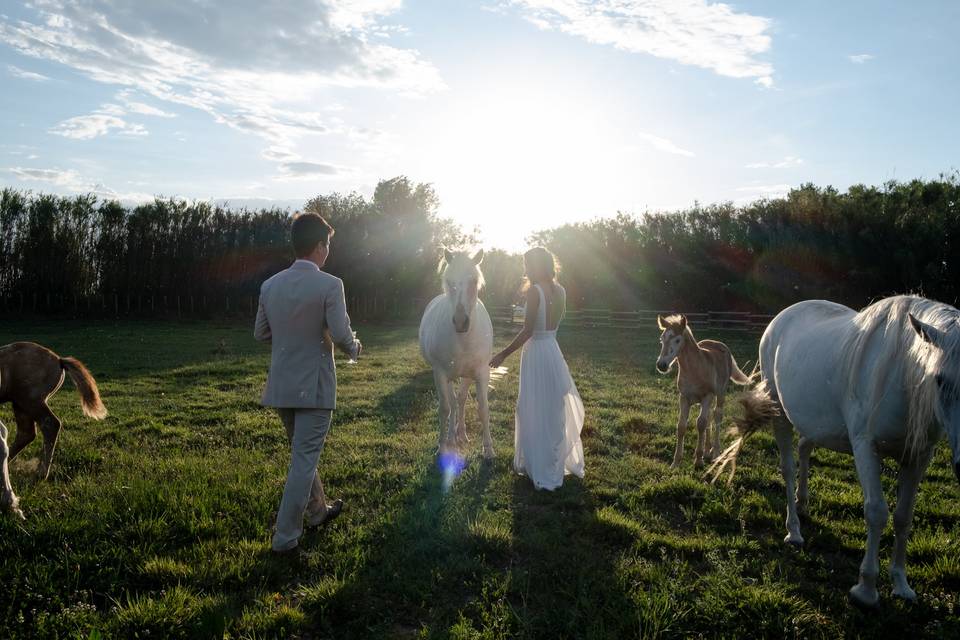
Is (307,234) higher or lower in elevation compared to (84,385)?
higher

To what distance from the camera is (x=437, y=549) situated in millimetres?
4668

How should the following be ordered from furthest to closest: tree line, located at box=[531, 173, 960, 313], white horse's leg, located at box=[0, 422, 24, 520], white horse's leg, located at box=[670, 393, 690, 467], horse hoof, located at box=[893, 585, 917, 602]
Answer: tree line, located at box=[531, 173, 960, 313]
white horse's leg, located at box=[670, 393, 690, 467]
white horse's leg, located at box=[0, 422, 24, 520]
horse hoof, located at box=[893, 585, 917, 602]

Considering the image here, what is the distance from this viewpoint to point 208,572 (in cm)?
416

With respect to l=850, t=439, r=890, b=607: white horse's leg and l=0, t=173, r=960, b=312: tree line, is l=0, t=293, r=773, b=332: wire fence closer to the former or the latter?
l=0, t=173, r=960, b=312: tree line

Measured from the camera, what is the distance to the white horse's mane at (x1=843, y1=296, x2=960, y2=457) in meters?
3.47

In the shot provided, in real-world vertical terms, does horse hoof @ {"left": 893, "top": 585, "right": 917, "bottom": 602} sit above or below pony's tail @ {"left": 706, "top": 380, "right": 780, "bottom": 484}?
below

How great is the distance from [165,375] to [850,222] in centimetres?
3117

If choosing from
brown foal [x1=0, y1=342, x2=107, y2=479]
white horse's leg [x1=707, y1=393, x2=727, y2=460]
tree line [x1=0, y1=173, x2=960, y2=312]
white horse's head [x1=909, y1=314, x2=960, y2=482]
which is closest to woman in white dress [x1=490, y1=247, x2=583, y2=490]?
white horse's leg [x1=707, y1=393, x2=727, y2=460]

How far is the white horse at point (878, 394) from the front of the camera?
11.4 ft

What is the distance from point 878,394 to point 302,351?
13.0ft

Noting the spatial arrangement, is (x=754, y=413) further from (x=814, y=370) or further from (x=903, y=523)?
(x=903, y=523)

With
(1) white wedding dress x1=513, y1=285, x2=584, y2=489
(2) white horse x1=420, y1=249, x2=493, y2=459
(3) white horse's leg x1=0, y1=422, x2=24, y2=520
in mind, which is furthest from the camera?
(2) white horse x1=420, y1=249, x2=493, y2=459

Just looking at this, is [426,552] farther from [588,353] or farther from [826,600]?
[588,353]

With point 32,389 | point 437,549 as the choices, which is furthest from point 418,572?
point 32,389
